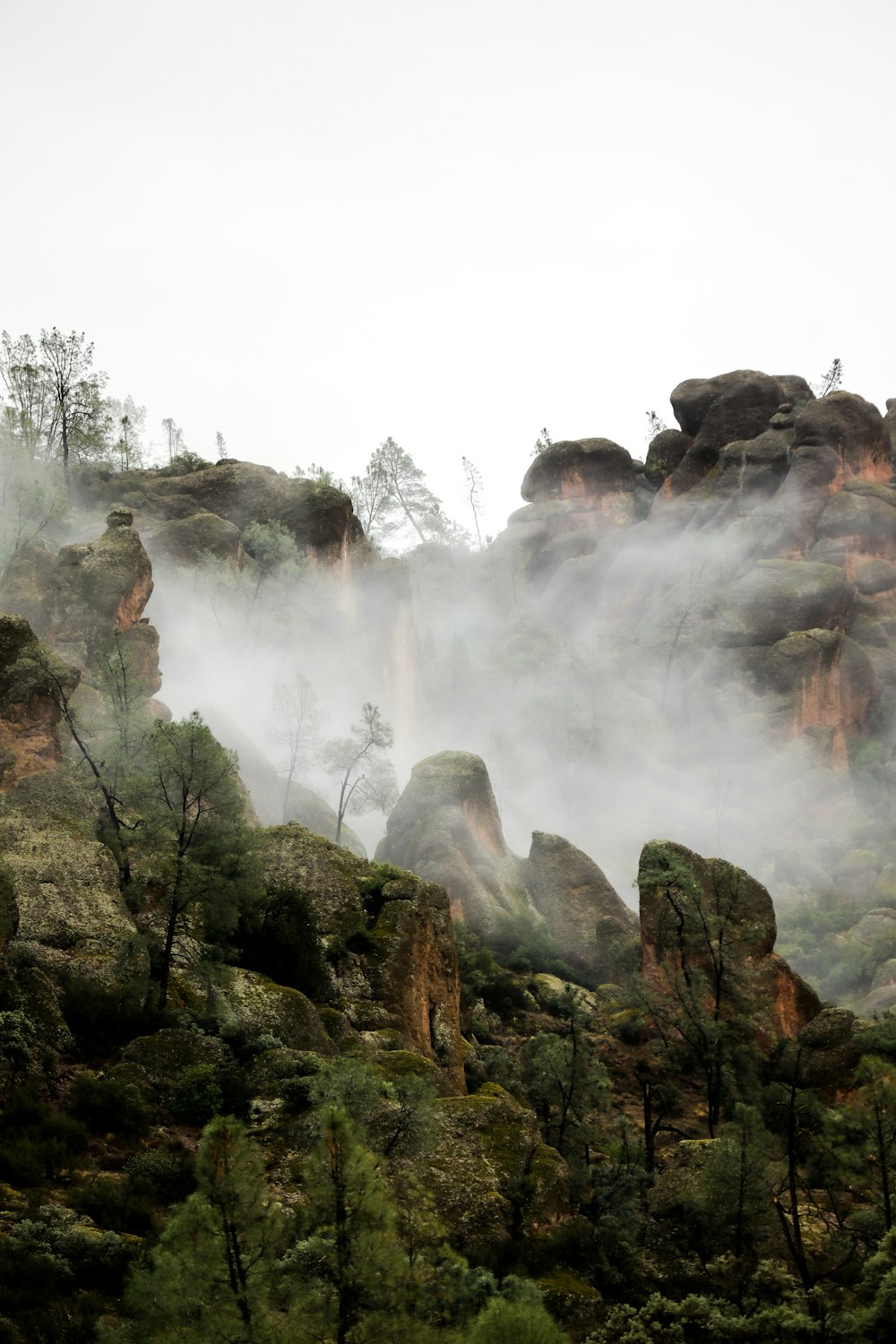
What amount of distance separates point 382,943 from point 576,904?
A: 22899 mm

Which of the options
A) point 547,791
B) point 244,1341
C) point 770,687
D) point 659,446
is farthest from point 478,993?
point 659,446

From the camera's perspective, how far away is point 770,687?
277 feet

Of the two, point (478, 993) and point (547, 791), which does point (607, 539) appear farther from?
point (478, 993)

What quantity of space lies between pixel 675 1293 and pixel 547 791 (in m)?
60.6

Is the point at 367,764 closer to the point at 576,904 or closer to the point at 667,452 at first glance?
the point at 576,904

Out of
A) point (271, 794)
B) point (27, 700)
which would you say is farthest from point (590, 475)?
point (27, 700)

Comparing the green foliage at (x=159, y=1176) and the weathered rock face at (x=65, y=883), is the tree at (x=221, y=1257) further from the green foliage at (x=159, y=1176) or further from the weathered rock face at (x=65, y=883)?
the weathered rock face at (x=65, y=883)

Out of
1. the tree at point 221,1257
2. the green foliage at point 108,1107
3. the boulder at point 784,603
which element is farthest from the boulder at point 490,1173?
the boulder at point 784,603

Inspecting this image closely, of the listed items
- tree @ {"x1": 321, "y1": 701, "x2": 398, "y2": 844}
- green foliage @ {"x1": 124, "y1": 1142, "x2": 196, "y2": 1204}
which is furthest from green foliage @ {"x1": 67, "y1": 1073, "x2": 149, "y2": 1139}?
tree @ {"x1": 321, "y1": 701, "x2": 398, "y2": 844}

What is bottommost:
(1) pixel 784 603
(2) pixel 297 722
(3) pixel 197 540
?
(2) pixel 297 722

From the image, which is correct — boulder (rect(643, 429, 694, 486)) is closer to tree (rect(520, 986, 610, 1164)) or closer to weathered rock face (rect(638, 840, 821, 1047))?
weathered rock face (rect(638, 840, 821, 1047))

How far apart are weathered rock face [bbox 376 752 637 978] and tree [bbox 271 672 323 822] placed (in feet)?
27.4

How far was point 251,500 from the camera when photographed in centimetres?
7831

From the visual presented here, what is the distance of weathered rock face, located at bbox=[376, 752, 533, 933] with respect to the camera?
4912cm
